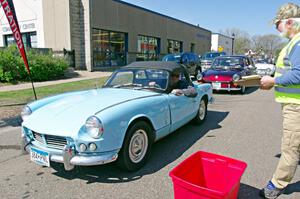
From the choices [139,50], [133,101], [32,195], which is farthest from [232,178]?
[139,50]

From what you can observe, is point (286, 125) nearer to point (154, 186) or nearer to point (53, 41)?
point (154, 186)

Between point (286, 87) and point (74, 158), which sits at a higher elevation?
point (286, 87)

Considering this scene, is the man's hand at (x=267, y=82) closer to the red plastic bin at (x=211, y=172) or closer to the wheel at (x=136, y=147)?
the red plastic bin at (x=211, y=172)

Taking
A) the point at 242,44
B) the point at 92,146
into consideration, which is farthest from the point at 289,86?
the point at 242,44

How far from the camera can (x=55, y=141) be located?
10.4ft

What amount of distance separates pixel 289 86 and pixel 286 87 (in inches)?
1.3

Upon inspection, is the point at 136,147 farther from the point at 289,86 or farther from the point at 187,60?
the point at 187,60

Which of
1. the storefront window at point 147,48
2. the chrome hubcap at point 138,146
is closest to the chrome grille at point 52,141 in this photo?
the chrome hubcap at point 138,146

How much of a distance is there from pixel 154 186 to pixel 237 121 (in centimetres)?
382

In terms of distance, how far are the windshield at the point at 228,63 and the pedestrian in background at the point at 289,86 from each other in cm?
853

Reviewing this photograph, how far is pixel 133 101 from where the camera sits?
364cm

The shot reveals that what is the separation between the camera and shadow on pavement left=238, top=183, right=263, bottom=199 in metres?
2.95

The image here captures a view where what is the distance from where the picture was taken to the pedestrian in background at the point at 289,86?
2557 mm

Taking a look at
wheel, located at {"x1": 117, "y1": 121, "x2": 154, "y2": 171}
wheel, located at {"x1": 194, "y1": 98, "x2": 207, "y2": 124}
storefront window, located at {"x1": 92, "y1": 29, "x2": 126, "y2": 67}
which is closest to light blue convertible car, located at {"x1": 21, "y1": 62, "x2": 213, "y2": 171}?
wheel, located at {"x1": 117, "y1": 121, "x2": 154, "y2": 171}
